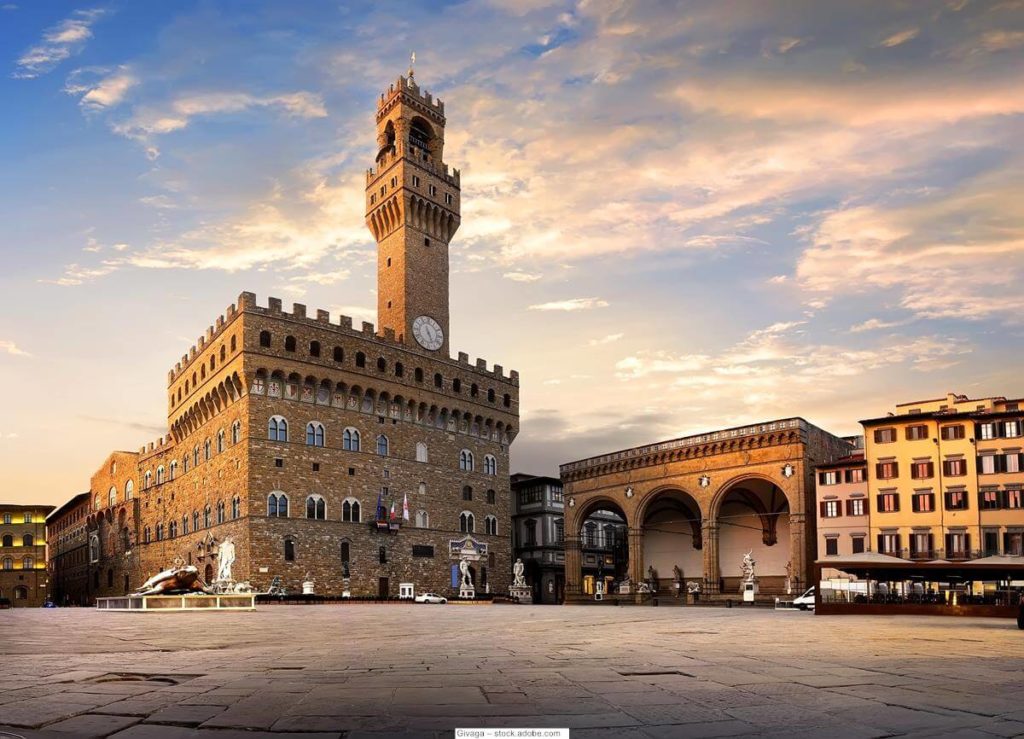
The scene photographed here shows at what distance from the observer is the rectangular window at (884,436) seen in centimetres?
4738

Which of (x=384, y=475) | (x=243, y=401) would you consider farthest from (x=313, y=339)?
(x=384, y=475)

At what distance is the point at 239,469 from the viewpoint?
5241 cm

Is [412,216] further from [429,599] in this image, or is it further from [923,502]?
[923,502]

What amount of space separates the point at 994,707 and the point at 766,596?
153 ft

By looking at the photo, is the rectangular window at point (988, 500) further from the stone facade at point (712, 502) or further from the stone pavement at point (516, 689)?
the stone pavement at point (516, 689)

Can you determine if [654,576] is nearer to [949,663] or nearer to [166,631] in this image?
[166,631]

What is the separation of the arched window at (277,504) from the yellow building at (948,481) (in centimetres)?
3229

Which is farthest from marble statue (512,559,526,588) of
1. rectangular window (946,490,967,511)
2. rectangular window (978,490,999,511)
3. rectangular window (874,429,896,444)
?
rectangular window (978,490,999,511)

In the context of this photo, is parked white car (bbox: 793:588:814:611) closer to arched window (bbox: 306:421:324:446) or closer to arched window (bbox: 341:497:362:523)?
arched window (bbox: 341:497:362:523)

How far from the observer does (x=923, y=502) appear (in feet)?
151

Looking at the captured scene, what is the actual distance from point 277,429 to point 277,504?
4.39m

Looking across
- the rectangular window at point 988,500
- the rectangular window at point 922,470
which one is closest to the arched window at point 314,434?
the rectangular window at point 922,470

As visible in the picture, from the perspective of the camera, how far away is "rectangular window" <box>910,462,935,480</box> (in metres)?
45.9

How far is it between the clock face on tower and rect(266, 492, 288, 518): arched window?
1576cm
